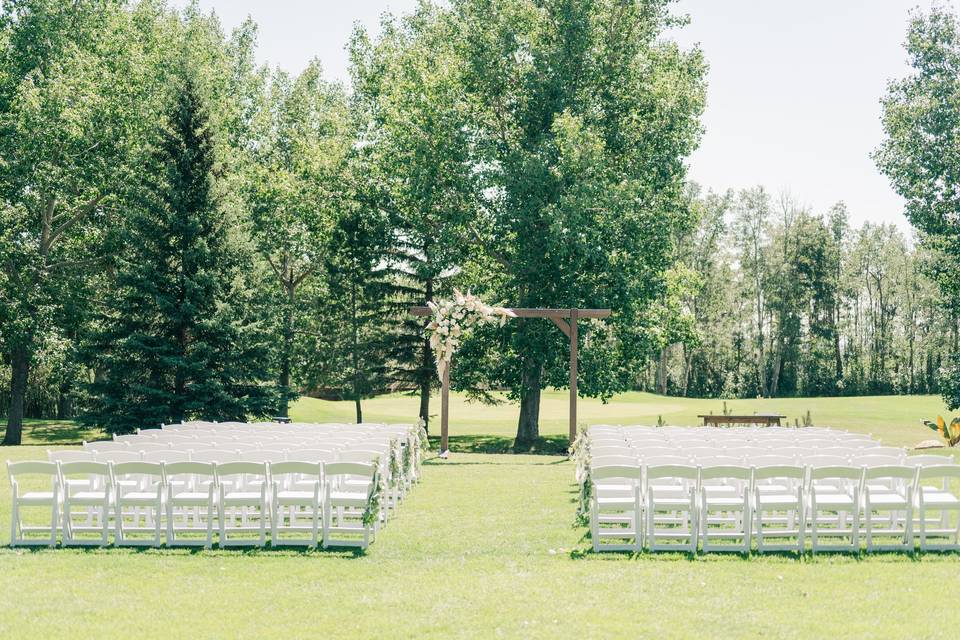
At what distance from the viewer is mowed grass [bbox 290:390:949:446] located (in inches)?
1352

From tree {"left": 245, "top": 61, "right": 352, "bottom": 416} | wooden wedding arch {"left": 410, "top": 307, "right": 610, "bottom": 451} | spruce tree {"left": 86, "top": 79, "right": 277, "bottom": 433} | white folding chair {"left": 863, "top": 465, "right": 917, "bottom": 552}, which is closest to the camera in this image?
white folding chair {"left": 863, "top": 465, "right": 917, "bottom": 552}

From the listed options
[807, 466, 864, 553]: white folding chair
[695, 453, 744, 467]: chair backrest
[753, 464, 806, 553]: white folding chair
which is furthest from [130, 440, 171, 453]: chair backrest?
[807, 466, 864, 553]: white folding chair

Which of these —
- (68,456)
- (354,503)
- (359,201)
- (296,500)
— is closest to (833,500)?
(354,503)

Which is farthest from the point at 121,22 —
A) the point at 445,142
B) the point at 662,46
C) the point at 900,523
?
the point at 900,523

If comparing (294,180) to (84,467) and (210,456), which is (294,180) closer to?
(210,456)

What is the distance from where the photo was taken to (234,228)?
25578 mm

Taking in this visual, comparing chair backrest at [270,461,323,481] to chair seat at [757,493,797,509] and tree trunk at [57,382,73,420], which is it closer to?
chair seat at [757,493,797,509]

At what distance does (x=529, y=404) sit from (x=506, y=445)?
1.69 m

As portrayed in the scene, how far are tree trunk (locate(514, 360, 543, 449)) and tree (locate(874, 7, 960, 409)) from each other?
13.2m

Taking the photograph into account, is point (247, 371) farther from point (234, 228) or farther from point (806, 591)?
point (806, 591)

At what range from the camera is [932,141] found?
2880 cm

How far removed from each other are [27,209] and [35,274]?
2.47 m

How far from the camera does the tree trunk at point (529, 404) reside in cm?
2844

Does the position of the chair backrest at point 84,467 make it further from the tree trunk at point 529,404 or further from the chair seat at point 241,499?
the tree trunk at point 529,404
